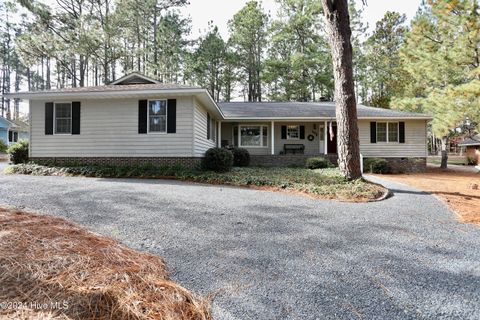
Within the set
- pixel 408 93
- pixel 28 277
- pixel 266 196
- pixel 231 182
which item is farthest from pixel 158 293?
pixel 408 93

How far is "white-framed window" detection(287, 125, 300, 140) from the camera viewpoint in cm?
1612

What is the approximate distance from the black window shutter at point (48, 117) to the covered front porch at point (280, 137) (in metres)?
8.31

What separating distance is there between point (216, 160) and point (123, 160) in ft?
12.3

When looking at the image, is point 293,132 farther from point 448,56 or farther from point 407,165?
point 448,56

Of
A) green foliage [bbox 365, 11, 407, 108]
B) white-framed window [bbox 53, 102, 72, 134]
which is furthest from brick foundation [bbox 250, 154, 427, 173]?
green foliage [bbox 365, 11, 407, 108]

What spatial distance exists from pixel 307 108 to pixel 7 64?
4031cm

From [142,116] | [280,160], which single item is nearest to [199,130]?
[142,116]

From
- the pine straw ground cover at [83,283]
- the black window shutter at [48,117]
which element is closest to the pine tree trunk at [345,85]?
the pine straw ground cover at [83,283]

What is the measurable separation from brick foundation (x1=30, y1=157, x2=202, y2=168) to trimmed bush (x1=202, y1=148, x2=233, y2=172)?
1.78ft

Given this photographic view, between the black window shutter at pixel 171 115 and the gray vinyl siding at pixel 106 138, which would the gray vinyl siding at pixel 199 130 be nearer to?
the gray vinyl siding at pixel 106 138

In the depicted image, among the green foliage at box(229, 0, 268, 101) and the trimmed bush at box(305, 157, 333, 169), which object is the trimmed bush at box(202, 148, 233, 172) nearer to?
the trimmed bush at box(305, 157, 333, 169)

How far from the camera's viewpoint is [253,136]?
1603 centimetres

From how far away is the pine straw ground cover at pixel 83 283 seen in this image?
5.82 ft

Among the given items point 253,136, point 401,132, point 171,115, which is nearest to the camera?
point 171,115
